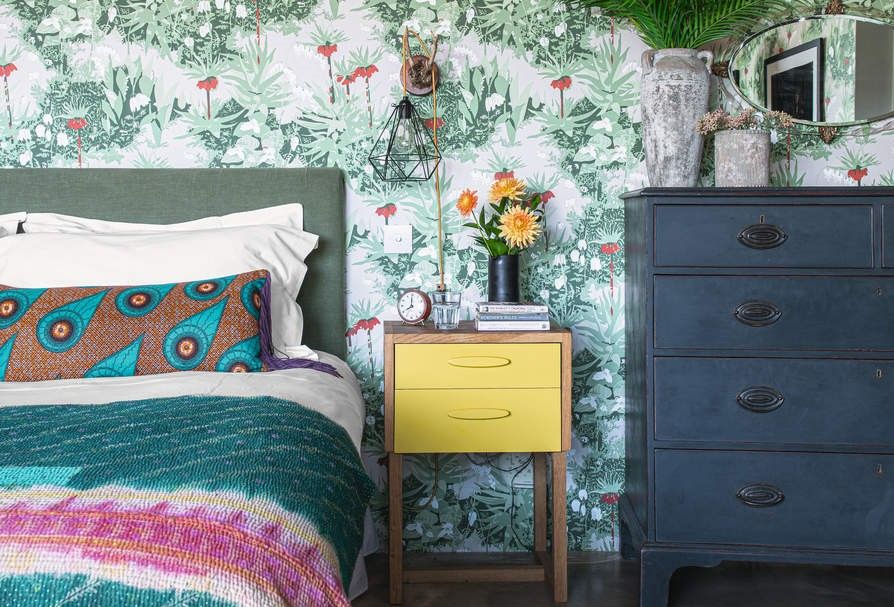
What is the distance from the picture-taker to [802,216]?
6.60ft

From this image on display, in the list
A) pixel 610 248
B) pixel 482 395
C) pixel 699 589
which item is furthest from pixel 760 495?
pixel 610 248

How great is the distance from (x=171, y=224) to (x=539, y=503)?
151cm

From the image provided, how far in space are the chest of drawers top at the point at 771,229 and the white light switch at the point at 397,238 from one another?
82cm

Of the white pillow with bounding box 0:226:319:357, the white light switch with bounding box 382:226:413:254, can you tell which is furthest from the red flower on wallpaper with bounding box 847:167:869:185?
the white pillow with bounding box 0:226:319:357

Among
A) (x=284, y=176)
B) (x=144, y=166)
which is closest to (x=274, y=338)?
(x=284, y=176)

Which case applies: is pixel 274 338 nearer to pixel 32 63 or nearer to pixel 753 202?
pixel 32 63

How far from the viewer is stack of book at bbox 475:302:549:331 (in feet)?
7.24

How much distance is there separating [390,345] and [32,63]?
1531 millimetres

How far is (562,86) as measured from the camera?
2.51m

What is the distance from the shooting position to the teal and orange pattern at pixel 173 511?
845mm

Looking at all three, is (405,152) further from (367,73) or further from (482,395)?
(482,395)

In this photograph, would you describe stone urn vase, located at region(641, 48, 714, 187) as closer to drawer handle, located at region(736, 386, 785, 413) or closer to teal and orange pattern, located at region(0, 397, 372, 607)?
drawer handle, located at region(736, 386, 785, 413)

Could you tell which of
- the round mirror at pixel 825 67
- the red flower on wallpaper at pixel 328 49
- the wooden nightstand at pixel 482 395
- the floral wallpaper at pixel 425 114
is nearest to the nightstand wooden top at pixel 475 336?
the wooden nightstand at pixel 482 395

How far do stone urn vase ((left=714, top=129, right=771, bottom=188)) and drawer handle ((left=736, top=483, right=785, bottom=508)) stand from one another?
0.89 meters
